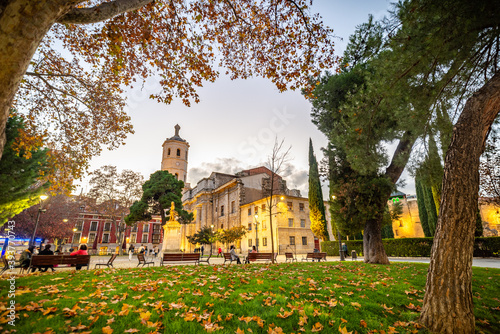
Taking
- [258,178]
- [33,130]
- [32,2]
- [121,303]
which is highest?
[258,178]

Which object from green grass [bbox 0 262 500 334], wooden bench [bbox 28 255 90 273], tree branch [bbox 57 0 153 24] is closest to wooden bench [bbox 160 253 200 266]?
wooden bench [bbox 28 255 90 273]

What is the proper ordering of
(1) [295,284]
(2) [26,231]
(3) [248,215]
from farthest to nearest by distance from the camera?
(3) [248,215]
(2) [26,231]
(1) [295,284]

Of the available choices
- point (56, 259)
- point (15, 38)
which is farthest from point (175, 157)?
point (15, 38)

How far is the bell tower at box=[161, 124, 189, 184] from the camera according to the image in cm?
5162

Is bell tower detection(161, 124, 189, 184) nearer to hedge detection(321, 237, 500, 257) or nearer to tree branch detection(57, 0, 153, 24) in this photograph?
hedge detection(321, 237, 500, 257)

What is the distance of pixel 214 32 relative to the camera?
24.0 feet

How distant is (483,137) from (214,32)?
24.0 feet

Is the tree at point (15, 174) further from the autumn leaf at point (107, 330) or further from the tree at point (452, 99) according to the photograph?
the tree at point (452, 99)

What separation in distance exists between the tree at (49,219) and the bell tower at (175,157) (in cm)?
1959

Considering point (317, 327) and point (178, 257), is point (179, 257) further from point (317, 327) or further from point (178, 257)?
point (317, 327)

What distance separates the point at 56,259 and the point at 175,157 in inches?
1745

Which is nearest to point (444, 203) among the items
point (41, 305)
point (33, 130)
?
point (41, 305)

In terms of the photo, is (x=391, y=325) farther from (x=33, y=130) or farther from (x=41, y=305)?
(x=33, y=130)

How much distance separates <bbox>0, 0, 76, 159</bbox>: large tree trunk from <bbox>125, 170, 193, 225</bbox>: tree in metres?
28.8
